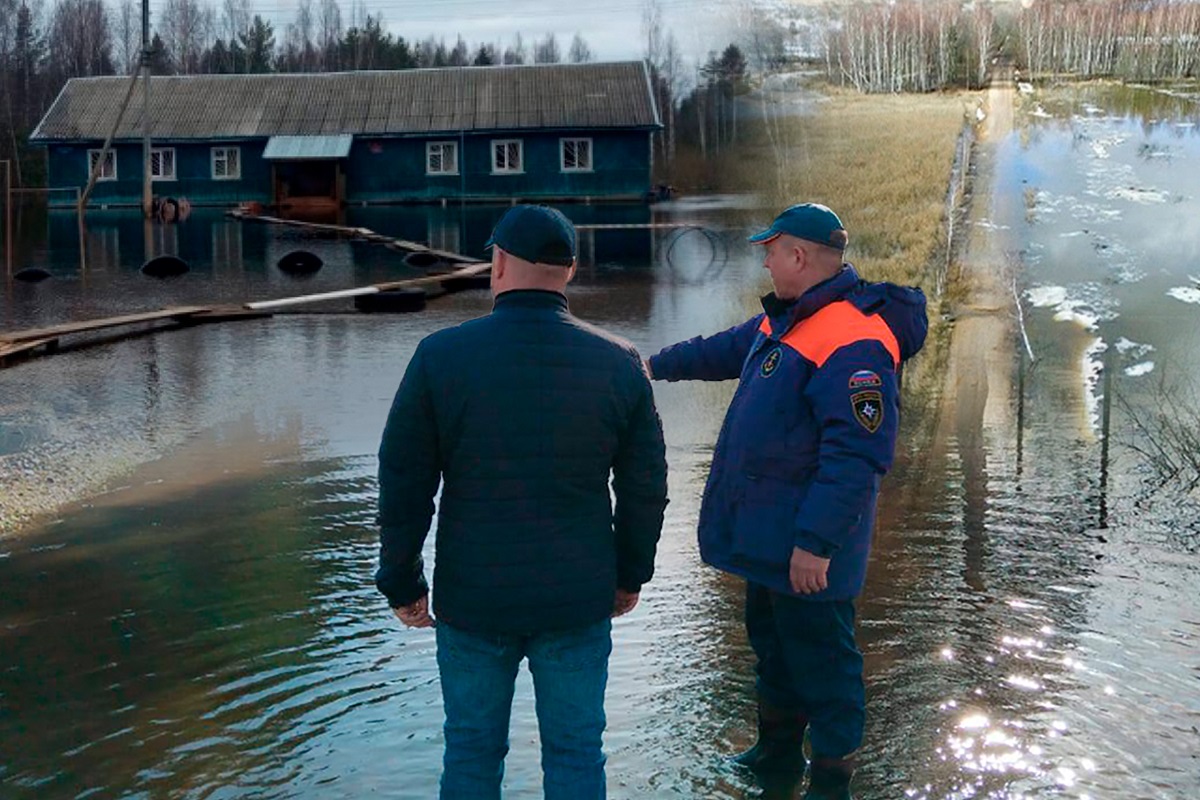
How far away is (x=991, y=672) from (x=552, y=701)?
7.41 feet

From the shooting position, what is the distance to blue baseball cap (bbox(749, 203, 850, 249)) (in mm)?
4098

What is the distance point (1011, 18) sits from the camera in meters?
23.8

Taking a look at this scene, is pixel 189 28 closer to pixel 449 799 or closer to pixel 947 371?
pixel 947 371

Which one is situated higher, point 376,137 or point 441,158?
point 376,137

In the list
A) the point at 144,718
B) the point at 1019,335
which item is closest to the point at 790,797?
the point at 144,718

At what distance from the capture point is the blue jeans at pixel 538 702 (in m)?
3.45

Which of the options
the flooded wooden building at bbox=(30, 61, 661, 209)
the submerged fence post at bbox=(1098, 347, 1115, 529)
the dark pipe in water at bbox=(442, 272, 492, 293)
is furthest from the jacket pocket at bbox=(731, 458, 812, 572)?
the flooded wooden building at bbox=(30, 61, 661, 209)

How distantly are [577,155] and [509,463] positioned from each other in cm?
4382

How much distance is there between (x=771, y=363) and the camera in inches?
161

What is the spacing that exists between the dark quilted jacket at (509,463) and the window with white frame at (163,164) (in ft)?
160

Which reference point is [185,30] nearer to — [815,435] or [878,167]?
[878,167]

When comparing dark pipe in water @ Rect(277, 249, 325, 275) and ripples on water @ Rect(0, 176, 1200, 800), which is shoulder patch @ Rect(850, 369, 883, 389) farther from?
dark pipe in water @ Rect(277, 249, 325, 275)

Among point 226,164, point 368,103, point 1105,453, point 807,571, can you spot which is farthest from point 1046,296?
point 226,164

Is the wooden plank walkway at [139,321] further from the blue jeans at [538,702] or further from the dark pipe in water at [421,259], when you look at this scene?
the blue jeans at [538,702]
